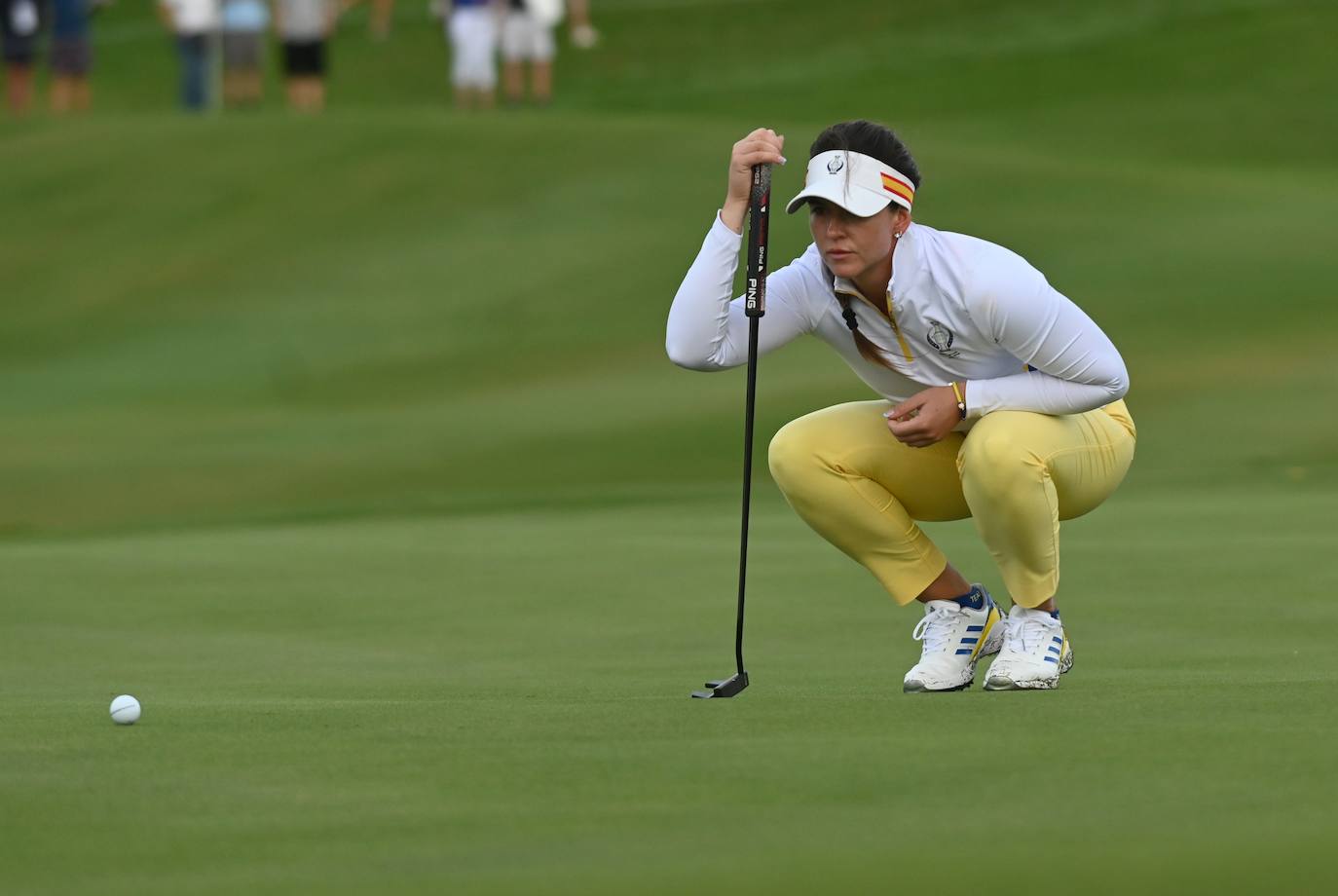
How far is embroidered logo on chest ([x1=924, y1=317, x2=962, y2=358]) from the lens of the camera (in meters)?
5.05

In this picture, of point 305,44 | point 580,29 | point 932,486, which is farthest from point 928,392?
point 580,29

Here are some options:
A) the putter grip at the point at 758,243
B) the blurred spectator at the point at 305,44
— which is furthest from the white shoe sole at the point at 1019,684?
the blurred spectator at the point at 305,44

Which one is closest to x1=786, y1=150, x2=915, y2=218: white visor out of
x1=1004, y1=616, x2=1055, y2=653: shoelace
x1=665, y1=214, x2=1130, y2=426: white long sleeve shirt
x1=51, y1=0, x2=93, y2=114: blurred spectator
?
x1=665, y1=214, x2=1130, y2=426: white long sleeve shirt

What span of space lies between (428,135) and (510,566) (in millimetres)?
11794

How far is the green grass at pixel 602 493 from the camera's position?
3.47 m

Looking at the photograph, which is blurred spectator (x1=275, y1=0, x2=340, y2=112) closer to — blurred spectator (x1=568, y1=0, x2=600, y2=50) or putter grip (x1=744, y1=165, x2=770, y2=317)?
blurred spectator (x1=568, y1=0, x2=600, y2=50)

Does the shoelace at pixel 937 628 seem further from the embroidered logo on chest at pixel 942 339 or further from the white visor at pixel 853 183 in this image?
the white visor at pixel 853 183

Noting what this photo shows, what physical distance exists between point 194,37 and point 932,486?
17.3 m

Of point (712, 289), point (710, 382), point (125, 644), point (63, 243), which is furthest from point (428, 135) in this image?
point (712, 289)

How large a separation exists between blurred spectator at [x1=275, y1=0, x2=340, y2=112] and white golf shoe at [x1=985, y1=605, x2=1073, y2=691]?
16.6m

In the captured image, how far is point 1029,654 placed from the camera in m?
5.17

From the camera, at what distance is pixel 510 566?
30.2 feet

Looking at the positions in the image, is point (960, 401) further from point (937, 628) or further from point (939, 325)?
point (937, 628)

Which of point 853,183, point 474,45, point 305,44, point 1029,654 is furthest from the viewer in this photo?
point 474,45
